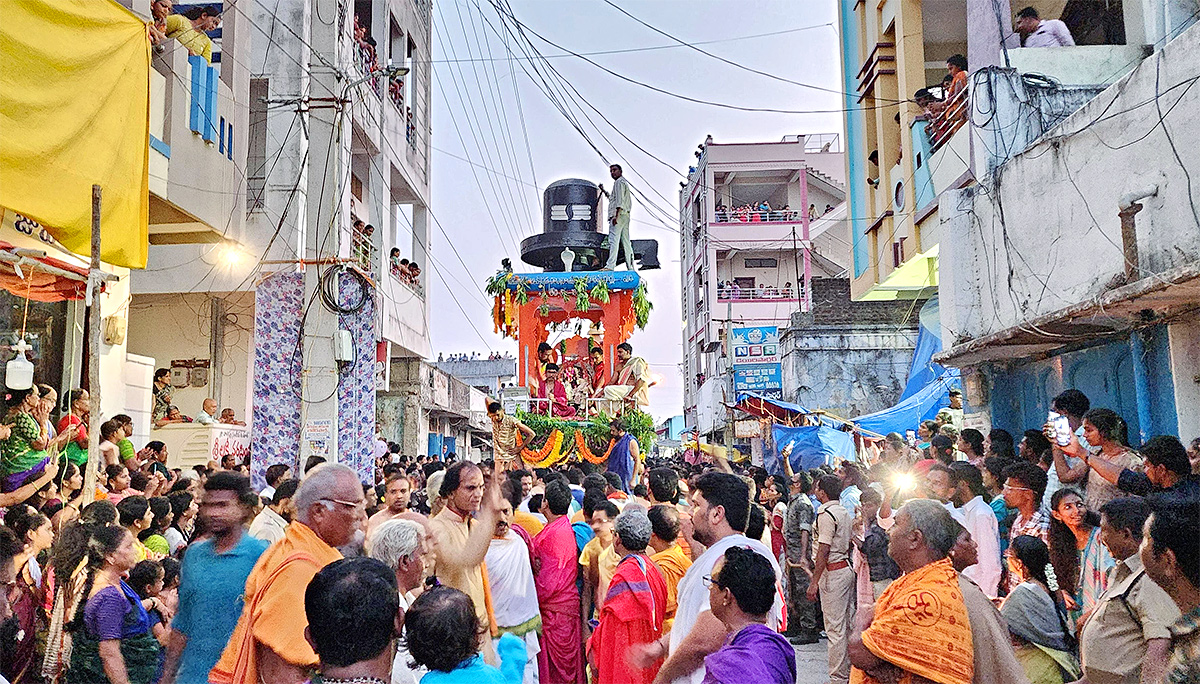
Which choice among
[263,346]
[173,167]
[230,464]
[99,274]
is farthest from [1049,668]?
[173,167]

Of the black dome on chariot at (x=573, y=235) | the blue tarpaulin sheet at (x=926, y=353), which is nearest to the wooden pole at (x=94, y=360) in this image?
the black dome on chariot at (x=573, y=235)

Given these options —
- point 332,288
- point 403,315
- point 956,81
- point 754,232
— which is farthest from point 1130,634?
point 754,232

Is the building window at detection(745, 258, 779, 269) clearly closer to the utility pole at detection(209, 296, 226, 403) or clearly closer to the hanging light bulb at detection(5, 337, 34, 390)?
the utility pole at detection(209, 296, 226, 403)

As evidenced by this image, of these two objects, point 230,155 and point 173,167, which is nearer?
point 173,167

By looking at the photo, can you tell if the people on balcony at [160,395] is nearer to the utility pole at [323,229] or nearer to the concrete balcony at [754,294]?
the utility pole at [323,229]

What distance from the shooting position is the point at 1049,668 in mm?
3955

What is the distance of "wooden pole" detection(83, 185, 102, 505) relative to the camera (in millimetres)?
7254

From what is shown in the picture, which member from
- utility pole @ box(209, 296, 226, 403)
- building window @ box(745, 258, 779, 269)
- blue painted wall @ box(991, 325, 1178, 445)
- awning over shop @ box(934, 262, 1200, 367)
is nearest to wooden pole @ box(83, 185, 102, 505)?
awning over shop @ box(934, 262, 1200, 367)

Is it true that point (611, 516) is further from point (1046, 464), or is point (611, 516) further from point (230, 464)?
point (230, 464)

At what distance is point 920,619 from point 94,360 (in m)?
6.93

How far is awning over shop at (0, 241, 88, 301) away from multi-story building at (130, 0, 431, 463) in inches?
101

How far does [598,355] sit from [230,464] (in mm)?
6299

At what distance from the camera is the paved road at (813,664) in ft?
27.7

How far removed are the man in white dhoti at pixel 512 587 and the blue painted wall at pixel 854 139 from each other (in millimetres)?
14266
